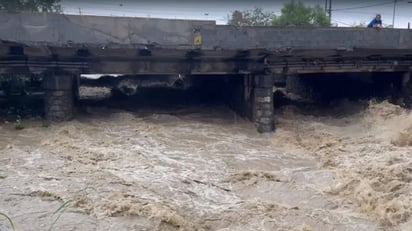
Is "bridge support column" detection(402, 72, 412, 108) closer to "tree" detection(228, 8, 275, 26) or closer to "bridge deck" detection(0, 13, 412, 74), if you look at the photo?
"bridge deck" detection(0, 13, 412, 74)

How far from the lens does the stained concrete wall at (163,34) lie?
39.7 feet

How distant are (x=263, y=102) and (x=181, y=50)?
303 centimetres

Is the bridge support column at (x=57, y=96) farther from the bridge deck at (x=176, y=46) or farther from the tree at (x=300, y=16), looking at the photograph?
the tree at (x=300, y=16)

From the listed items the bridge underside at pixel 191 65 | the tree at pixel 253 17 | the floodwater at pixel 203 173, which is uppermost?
the tree at pixel 253 17

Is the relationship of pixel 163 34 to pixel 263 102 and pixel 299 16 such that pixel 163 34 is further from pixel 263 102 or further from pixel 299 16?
pixel 299 16

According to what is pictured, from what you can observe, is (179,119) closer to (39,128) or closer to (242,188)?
(39,128)

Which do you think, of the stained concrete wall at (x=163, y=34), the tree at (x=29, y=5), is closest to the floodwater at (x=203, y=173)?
the stained concrete wall at (x=163, y=34)

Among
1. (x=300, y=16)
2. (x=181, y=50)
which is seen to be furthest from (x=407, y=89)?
(x=300, y=16)

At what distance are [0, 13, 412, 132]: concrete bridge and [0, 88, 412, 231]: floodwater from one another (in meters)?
1.24

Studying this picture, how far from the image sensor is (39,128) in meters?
12.8

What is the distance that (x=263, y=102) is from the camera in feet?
47.5

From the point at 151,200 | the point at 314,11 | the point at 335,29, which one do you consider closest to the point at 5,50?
the point at 151,200

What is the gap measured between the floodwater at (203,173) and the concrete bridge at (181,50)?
124 centimetres

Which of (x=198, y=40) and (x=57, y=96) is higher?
(x=198, y=40)
